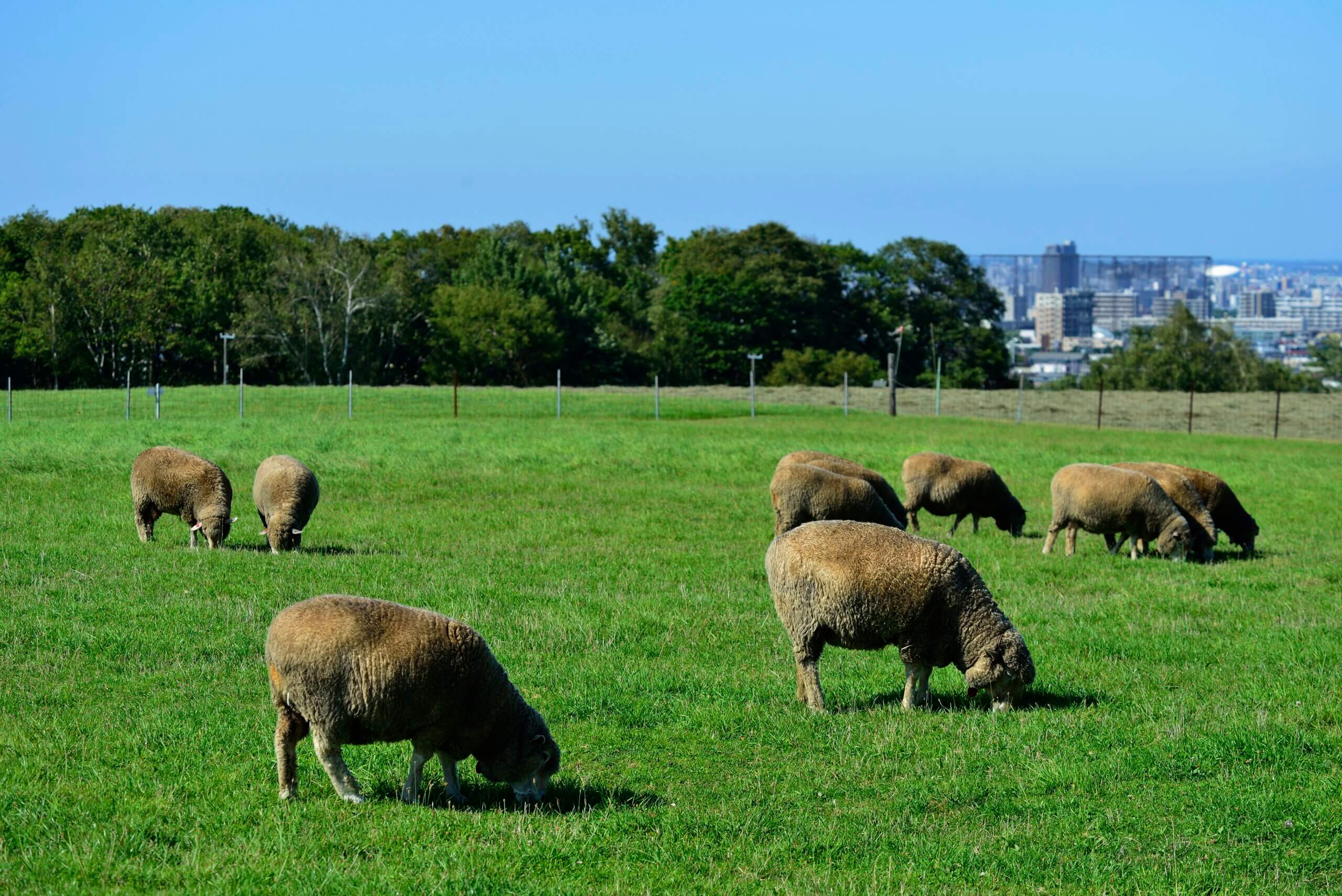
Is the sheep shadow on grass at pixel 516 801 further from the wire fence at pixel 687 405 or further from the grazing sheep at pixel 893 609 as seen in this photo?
the wire fence at pixel 687 405

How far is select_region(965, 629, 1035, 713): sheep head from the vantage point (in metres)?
10.7

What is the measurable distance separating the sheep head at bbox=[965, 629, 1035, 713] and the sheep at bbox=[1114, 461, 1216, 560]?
9.86m

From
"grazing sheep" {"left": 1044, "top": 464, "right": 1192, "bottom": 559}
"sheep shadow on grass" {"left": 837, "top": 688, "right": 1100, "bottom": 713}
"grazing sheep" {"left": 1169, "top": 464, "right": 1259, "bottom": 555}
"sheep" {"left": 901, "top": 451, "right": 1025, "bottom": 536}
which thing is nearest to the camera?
"sheep shadow on grass" {"left": 837, "top": 688, "right": 1100, "bottom": 713}

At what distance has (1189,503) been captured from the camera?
20.5 metres

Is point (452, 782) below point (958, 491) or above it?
below

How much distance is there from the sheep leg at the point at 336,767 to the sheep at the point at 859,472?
41.3 ft

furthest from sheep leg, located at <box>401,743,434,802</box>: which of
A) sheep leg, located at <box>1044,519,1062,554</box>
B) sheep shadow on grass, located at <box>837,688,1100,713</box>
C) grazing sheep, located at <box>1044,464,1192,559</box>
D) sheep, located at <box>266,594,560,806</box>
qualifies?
sheep leg, located at <box>1044,519,1062,554</box>

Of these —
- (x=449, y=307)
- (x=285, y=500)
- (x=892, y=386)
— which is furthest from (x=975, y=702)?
(x=449, y=307)

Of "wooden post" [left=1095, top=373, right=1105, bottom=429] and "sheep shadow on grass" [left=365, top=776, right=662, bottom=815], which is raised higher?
"wooden post" [left=1095, top=373, right=1105, bottom=429]

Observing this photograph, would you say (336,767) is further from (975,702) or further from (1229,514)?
(1229,514)

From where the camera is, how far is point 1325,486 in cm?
→ 3047

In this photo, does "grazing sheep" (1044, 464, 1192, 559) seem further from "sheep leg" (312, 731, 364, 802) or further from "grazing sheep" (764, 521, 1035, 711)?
"sheep leg" (312, 731, 364, 802)

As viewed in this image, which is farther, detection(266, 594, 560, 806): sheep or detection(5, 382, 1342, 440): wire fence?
detection(5, 382, 1342, 440): wire fence

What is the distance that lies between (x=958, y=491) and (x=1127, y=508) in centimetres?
384
